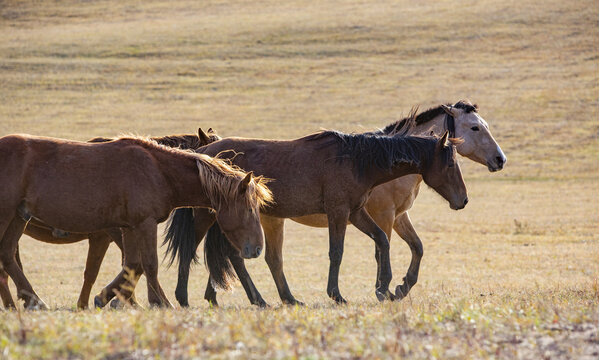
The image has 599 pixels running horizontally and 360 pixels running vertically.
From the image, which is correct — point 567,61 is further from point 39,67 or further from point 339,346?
point 339,346

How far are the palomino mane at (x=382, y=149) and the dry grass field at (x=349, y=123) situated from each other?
1606mm

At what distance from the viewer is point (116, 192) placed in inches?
299

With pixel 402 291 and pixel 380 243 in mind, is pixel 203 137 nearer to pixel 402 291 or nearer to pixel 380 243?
pixel 380 243

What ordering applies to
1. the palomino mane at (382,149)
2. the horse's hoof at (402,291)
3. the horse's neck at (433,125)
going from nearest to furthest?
the palomino mane at (382,149) < the horse's hoof at (402,291) < the horse's neck at (433,125)

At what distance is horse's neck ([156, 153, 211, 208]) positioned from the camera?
7.86 m

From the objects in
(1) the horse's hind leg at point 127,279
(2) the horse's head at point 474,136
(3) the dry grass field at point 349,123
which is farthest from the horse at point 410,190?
(1) the horse's hind leg at point 127,279

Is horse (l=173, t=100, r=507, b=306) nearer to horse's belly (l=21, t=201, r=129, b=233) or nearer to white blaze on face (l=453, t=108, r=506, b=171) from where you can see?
white blaze on face (l=453, t=108, r=506, b=171)

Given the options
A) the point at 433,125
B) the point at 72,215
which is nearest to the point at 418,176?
the point at 433,125

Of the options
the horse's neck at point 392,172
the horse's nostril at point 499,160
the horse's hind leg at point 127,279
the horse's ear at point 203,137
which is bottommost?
the horse's hind leg at point 127,279

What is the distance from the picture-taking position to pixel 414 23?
5875cm

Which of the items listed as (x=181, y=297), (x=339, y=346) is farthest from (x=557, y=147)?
(x=339, y=346)

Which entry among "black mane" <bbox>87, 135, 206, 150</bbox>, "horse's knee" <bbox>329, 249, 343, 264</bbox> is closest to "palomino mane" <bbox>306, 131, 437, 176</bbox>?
"horse's knee" <bbox>329, 249, 343, 264</bbox>

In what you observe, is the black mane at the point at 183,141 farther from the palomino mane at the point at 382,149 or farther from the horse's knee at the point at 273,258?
the palomino mane at the point at 382,149

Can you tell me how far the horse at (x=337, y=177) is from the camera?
8.90m
